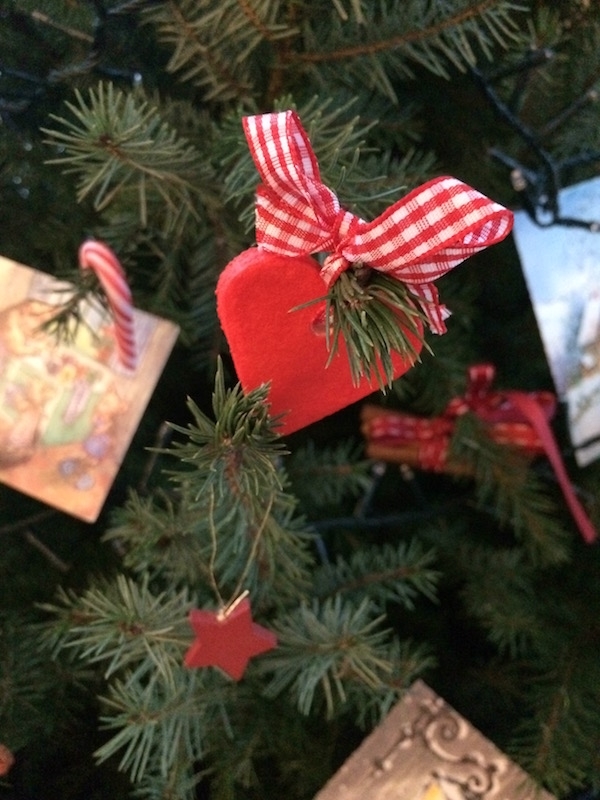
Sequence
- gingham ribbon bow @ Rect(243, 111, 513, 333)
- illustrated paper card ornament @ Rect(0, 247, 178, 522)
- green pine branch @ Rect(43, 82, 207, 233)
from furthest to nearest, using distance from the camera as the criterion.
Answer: illustrated paper card ornament @ Rect(0, 247, 178, 522)
green pine branch @ Rect(43, 82, 207, 233)
gingham ribbon bow @ Rect(243, 111, 513, 333)

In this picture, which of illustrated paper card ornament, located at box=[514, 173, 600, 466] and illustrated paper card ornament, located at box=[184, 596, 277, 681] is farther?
illustrated paper card ornament, located at box=[514, 173, 600, 466]

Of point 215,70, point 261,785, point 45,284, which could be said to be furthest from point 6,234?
point 261,785

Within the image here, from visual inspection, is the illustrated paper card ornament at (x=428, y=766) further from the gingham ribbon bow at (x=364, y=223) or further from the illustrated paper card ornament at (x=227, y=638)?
the gingham ribbon bow at (x=364, y=223)

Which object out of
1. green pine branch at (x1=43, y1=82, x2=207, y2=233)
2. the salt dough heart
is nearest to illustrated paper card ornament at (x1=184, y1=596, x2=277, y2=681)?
the salt dough heart

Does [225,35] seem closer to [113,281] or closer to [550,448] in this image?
[113,281]

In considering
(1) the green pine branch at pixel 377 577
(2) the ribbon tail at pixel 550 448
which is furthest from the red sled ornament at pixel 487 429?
(1) the green pine branch at pixel 377 577

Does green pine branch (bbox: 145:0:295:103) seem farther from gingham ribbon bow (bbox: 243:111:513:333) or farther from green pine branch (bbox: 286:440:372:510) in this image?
green pine branch (bbox: 286:440:372:510)

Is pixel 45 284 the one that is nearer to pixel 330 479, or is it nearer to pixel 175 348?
pixel 175 348
